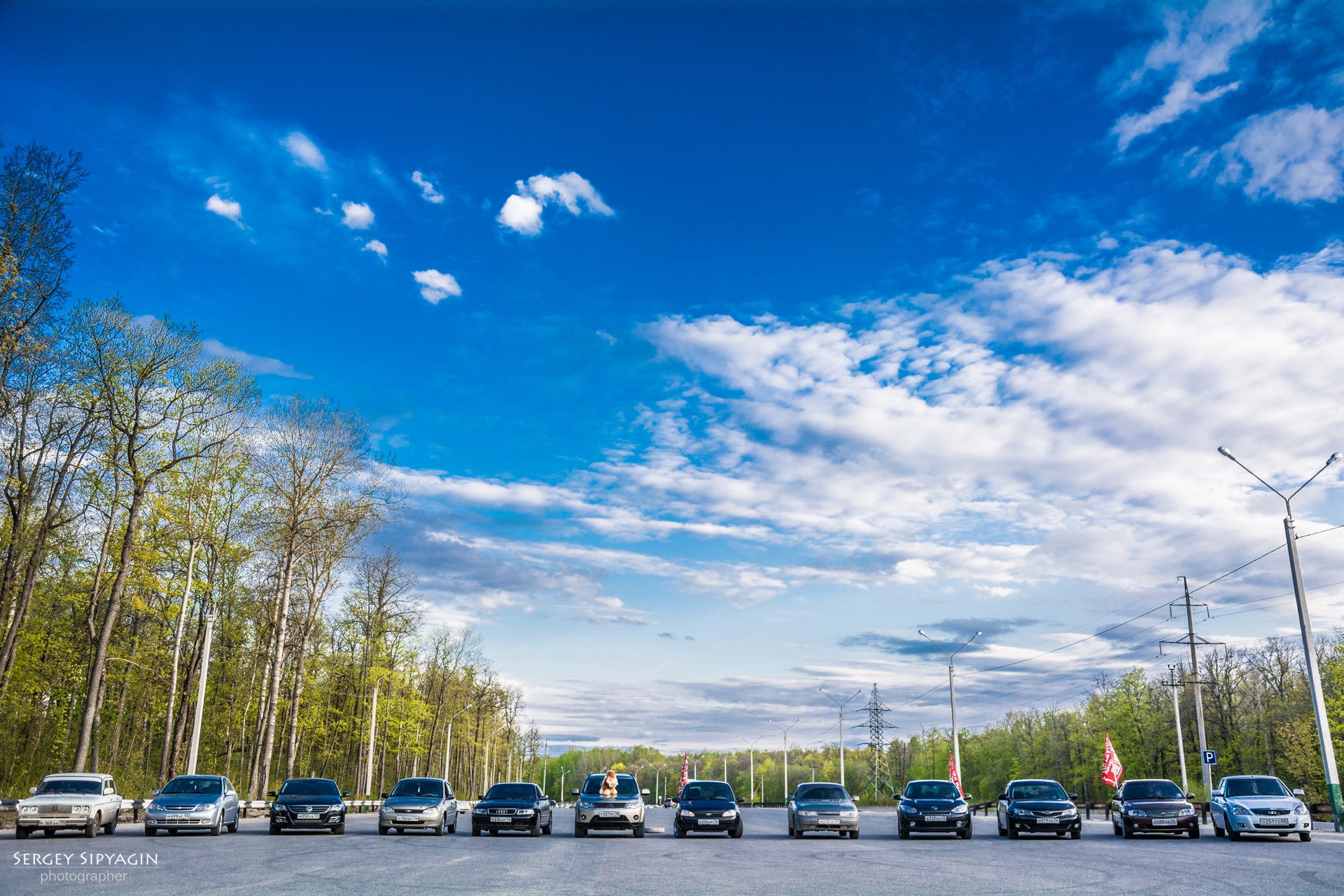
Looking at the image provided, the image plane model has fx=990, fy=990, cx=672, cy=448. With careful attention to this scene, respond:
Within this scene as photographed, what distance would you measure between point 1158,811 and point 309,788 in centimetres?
2351

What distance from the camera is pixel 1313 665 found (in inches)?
1171

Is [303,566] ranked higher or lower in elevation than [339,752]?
higher

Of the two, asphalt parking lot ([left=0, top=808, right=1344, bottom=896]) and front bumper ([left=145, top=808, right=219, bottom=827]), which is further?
front bumper ([left=145, top=808, right=219, bottom=827])

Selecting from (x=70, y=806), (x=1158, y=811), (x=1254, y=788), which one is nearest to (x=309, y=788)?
(x=70, y=806)

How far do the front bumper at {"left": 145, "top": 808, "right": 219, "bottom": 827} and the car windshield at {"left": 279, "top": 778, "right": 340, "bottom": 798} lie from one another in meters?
3.11

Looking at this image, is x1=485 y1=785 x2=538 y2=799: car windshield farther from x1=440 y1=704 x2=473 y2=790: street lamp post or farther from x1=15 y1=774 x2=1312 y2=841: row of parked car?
x1=440 y1=704 x2=473 y2=790: street lamp post

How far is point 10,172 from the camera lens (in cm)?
2600

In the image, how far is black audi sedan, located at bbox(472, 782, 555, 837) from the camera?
2898 cm

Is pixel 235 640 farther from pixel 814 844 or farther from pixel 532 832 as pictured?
Answer: pixel 814 844

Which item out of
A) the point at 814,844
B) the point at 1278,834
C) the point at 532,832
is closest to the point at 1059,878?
the point at 814,844

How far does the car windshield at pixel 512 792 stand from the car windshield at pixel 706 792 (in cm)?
464

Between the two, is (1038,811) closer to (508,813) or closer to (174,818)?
(508,813)

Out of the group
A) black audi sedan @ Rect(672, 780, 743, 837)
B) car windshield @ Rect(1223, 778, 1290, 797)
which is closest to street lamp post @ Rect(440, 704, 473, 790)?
black audi sedan @ Rect(672, 780, 743, 837)

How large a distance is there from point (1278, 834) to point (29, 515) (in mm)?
43163
